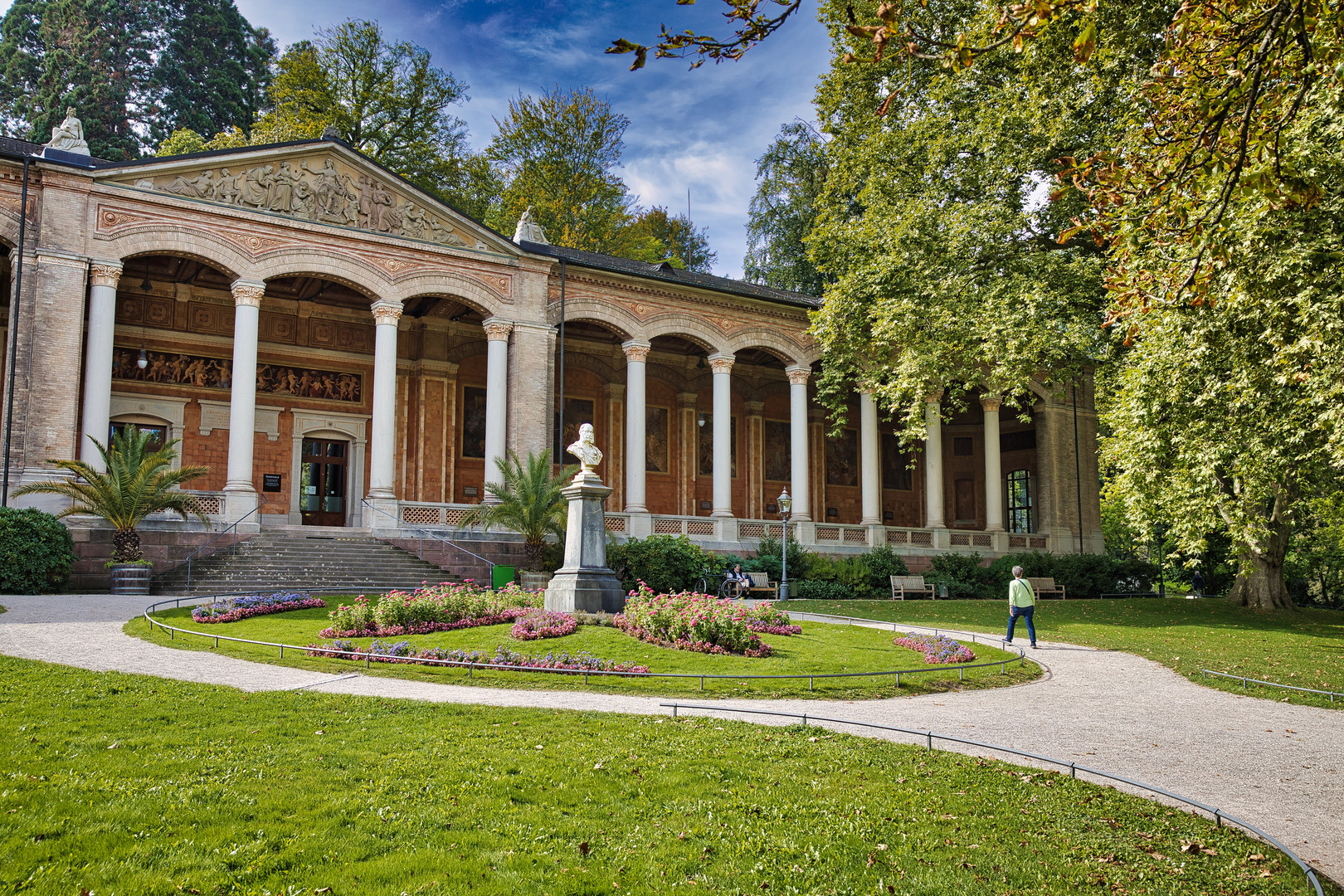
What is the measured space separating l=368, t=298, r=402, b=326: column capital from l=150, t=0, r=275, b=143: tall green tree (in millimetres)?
25420

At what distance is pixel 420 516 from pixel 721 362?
11.1 metres

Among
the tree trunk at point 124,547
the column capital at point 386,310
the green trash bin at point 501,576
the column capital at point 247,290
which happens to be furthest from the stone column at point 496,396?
the tree trunk at point 124,547

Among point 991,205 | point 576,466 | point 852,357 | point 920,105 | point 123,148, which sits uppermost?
point 123,148

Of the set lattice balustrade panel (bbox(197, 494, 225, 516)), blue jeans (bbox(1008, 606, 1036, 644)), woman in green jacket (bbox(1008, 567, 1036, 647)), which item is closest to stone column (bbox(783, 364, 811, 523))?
woman in green jacket (bbox(1008, 567, 1036, 647))

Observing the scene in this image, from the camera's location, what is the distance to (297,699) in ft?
27.0

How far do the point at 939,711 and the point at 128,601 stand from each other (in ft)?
48.3

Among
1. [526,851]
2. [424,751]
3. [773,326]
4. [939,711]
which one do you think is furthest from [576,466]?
[526,851]

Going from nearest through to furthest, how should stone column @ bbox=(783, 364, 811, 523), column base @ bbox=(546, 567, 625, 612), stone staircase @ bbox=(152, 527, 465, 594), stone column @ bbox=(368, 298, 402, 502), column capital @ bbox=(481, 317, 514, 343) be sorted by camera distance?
column base @ bbox=(546, 567, 625, 612), stone staircase @ bbox=(152, 527, 465, 594), stone column @ bbox=(368, 298, 402, 502), column capital @ bbox=(481, 317, 514, 343), stone column @ bbox=(783, 364, 811, 523)

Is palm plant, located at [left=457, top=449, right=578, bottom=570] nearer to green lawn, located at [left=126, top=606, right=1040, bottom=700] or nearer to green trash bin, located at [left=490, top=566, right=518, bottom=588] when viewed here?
green trash bin, located at [left=490, top=566, right=518, bottom=588]

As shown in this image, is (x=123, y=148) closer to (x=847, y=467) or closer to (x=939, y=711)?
(x=847, y=467)

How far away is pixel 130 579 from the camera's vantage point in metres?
18.1

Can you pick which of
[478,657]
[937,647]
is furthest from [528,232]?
[937,647]

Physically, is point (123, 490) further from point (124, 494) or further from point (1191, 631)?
point (1191, 631)

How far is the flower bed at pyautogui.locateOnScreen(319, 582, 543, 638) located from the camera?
1305cm
